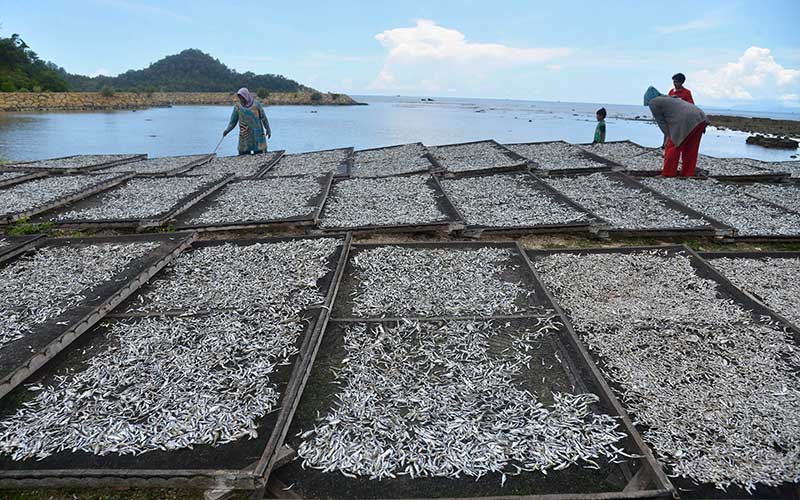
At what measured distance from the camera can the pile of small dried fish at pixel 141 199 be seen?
6591mm

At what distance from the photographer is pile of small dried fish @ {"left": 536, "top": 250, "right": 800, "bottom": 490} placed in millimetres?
2568

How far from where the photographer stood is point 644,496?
2.27 metres

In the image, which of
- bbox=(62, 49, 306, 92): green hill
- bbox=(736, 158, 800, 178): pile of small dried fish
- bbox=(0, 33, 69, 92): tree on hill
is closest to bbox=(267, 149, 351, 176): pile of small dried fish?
bbox=(736, 158, 800, 178): pile of small dried fish

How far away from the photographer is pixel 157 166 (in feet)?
35.6

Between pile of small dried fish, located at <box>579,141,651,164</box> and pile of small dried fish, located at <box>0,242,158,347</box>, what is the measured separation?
433 inches

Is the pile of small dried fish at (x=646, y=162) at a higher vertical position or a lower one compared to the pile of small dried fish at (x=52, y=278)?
higher

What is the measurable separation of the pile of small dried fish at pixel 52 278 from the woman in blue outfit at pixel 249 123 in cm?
634

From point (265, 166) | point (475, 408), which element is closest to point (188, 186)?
point (265, 166)

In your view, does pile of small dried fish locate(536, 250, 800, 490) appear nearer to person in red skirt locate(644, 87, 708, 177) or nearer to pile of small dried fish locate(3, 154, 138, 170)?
person in red skirt locate(644, 87, 708, 177)

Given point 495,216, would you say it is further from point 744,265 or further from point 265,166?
point 265,166

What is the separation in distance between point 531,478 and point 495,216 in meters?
4.69

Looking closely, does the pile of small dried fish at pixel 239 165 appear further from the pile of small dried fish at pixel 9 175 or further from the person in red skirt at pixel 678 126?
the person in red skirt at pixel 678 126

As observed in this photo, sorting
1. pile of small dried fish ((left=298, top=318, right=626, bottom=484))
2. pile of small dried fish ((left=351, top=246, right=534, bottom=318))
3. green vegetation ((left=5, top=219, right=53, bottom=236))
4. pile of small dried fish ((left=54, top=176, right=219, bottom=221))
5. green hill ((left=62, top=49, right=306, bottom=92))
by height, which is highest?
green hill ((left=62, top=49, right=306, bottom=92))

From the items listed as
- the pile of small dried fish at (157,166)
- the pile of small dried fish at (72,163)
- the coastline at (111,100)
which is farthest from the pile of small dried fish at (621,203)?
the coastline at (111,100)
